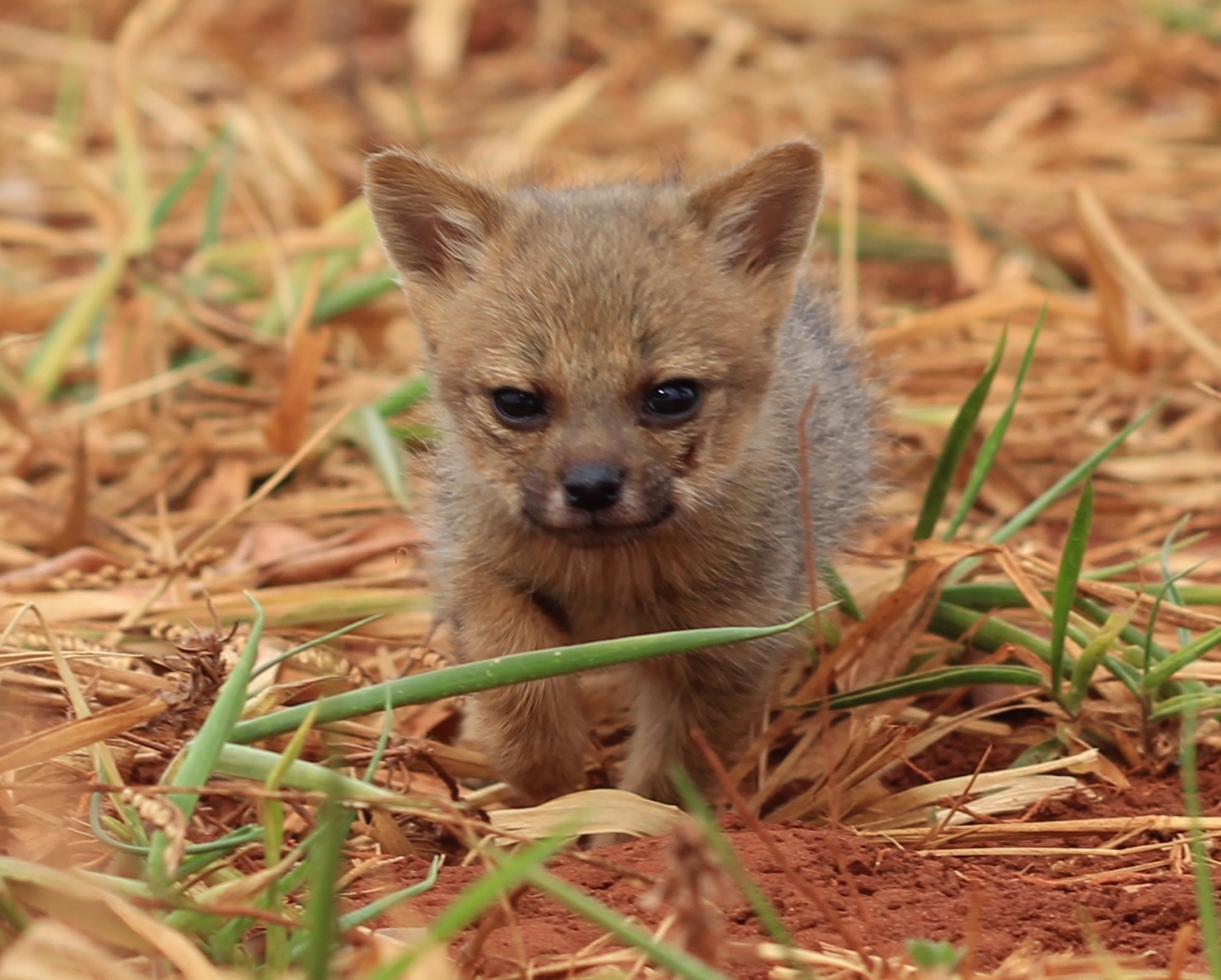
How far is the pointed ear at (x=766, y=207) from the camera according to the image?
430 centimetres

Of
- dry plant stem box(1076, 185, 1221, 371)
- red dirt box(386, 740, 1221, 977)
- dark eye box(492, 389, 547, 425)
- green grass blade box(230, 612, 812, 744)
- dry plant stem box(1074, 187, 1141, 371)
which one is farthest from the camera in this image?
dry plant stem box(1074, 187, 1141, 371)

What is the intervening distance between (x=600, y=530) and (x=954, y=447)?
4.49ft

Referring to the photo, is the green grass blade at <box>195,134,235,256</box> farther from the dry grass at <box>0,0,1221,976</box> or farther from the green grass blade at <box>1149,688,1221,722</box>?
the green grass blade at <box>1149,688,1221,722</box>

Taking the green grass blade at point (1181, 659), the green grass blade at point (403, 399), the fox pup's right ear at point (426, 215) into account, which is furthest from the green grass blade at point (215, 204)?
the green grass blade at point (1181, 659)

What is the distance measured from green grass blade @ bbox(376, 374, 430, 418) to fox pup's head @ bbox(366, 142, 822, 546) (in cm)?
122

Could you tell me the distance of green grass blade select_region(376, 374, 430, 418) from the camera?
5.73 meters

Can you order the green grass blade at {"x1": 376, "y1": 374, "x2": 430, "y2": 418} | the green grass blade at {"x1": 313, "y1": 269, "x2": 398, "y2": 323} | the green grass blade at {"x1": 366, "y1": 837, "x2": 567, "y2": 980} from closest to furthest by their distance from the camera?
the green grass blade at {"x1": 366, "y1": 837, "x2": 567, "y2": 980} → the green grass blade at {"x1": 376, "y1": 374, "x2": 430, "y2": 418} → the green grass blade at {"x1": 313, "y1": 269, "x2": 398, "y2": 323}

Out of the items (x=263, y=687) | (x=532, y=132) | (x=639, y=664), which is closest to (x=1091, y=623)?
(x=639, y=664)

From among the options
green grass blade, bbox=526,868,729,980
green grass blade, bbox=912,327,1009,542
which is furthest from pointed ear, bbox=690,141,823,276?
green grass blade, bbox=526,868,729,980

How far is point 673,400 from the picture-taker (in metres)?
4.07

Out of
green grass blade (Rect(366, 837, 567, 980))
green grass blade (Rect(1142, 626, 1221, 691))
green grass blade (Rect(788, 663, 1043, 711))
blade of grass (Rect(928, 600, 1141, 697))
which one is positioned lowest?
green grass blade (Rect(788, 663, 1043, 711))

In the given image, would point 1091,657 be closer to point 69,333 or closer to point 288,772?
point 288,772

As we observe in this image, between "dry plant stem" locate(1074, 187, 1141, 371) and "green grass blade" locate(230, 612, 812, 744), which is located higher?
"dry plant stem" locate(1074, 187, 1141, 371)

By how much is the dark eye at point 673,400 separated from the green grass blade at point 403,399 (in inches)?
69.7
